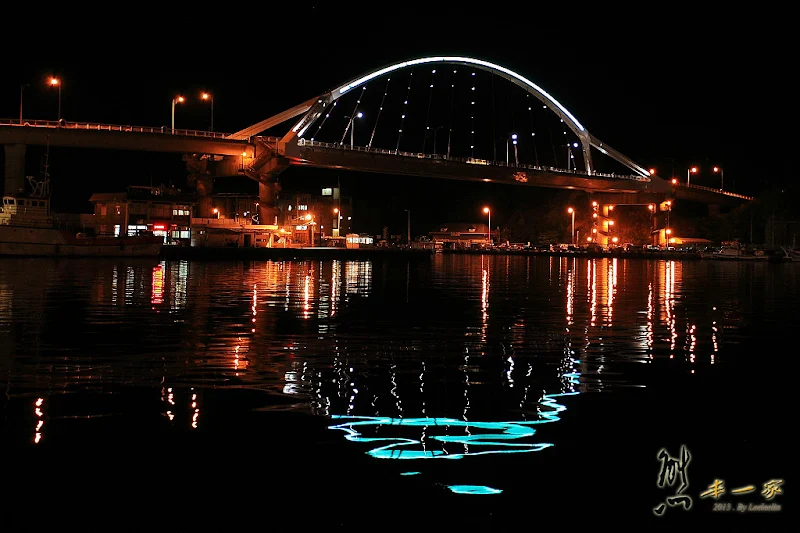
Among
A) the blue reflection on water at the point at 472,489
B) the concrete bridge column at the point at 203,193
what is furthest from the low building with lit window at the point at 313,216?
the blue reflection on water at the point at 472,489

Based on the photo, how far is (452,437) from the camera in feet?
30.0

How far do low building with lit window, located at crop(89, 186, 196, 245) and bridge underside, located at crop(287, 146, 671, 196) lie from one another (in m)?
15.9

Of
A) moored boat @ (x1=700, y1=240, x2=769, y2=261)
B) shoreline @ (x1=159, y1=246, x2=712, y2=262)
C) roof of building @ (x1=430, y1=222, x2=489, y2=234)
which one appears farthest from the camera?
roof of building @ (x1=430, y1=222, x2=489, y2=234)

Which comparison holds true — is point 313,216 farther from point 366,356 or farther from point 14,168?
point 366,356

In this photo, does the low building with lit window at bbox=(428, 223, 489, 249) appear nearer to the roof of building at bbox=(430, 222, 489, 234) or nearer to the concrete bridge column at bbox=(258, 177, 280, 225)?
the roof of building at bbox=(430, 222, 489, 234)

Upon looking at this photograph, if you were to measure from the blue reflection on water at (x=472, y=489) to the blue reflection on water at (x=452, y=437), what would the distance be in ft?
2.65

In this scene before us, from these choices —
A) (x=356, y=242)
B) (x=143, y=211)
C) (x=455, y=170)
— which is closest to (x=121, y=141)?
(x=143, y=211)

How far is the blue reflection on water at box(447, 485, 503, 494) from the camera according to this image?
741 cm

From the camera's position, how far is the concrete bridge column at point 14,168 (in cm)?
8619

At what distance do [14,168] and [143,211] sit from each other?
18.0 metres

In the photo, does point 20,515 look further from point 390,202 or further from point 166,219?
point 390,202

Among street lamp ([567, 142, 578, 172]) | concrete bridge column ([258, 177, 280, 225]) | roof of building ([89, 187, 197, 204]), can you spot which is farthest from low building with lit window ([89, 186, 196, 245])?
street lamp ([567, 142, 578, 172])

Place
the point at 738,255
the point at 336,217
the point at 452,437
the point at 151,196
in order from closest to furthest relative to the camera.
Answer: the point at 452,437 < the point at 738,255 < the point at 151,196 < the point at 336,217

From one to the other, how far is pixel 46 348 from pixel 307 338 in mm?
4973
